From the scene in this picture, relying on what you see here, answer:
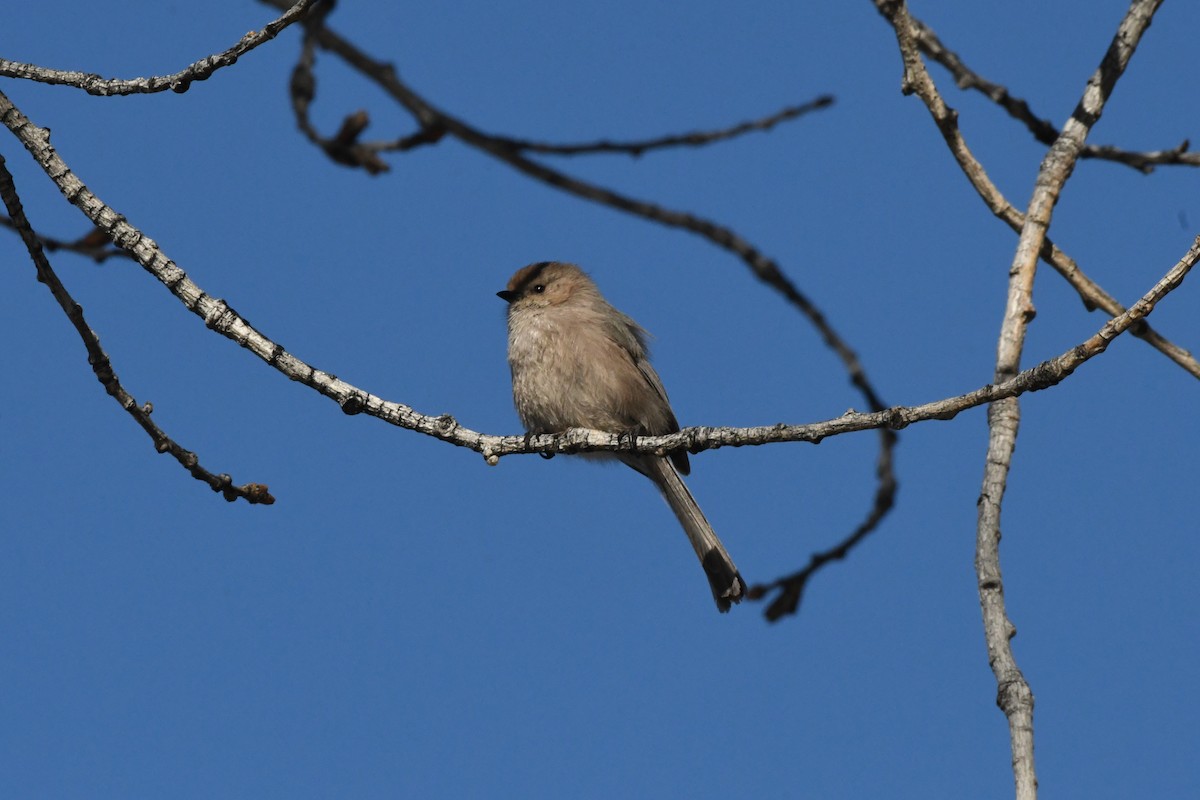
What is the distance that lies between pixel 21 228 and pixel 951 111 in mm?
3359

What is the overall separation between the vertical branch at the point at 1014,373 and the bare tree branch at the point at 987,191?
0.16 metres

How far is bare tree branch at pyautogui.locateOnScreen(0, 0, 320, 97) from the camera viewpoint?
337cm

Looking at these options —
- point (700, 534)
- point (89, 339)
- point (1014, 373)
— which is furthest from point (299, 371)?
point (700, 534)

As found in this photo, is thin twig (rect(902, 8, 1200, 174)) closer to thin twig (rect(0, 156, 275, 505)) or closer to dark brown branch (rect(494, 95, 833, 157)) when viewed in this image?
dark brown branch (rect(494, 95, 833, 157))

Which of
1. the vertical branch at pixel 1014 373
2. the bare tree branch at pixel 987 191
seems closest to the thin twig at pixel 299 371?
the vertical branch at pixel 1014 373

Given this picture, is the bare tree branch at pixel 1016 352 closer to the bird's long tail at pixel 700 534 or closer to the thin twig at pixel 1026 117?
the thin twig at pixel 1026 117

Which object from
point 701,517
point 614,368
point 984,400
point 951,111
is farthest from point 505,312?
point 984,400

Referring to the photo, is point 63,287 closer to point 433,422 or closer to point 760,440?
point 433,422

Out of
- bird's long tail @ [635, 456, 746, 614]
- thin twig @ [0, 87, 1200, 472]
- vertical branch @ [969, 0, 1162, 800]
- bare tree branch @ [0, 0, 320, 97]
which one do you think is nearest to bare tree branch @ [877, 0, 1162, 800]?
vertical branch @ [969, 0, 1162, 800]

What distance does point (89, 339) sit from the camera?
146 inches

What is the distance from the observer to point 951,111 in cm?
467

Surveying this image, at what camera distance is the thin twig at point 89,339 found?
146 inches

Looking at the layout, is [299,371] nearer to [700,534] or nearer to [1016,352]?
[1016,352]

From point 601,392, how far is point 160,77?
2.99 m
